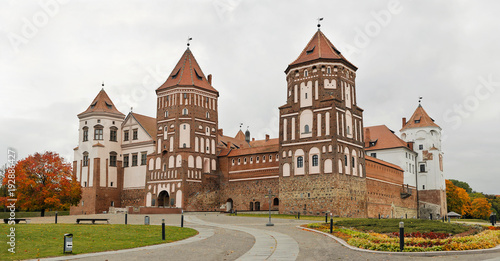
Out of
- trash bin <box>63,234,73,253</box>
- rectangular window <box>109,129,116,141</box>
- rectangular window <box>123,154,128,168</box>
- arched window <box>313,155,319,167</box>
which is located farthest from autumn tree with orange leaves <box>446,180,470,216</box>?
trash bin <box>63,234,73,253</box>

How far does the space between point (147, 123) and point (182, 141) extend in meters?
10.3

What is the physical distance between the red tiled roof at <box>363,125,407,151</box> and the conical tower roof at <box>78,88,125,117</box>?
41.3 m

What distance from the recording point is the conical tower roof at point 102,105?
230 ft

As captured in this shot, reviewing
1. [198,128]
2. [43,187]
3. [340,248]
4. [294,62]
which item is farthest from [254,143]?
[340,248]

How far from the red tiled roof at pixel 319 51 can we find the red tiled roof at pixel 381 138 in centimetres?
2491

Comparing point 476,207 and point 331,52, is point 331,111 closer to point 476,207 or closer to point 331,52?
point 331,52

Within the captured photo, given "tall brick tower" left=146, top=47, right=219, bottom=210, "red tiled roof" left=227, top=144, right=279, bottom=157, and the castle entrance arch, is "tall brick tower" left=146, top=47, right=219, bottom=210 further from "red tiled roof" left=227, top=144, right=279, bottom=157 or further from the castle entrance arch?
"red tiled roof" left=227, top=144, right=279, bottom=157

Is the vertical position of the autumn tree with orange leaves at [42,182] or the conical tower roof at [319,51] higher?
the conical tower roof at [319,51]

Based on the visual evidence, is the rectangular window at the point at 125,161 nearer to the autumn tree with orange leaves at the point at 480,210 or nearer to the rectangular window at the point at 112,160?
the rectangular window at the point at 112,160

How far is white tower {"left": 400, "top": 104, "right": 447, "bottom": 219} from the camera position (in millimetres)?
81125

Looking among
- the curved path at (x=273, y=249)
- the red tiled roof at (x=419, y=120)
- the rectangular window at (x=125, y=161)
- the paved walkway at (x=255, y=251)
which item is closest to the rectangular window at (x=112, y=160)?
the rectangular window at (x=125, y=161)

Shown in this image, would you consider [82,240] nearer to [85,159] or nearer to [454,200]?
[85,159]

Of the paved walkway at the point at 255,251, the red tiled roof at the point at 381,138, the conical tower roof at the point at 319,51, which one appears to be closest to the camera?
the paved walkway at the point at 255,251

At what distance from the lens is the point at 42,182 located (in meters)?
57.7
